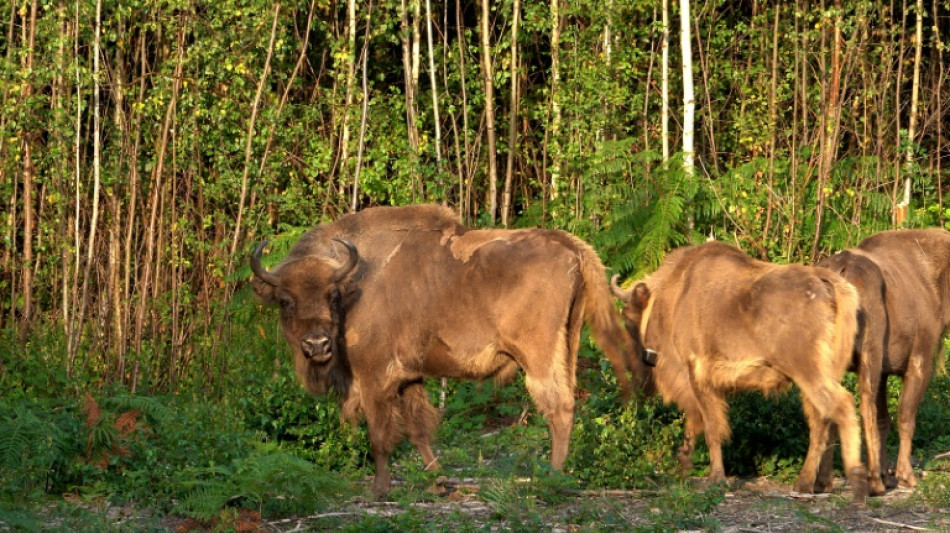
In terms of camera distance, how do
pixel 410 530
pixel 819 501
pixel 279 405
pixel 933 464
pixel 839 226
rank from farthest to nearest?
pixel 839 226 → pixel 279 405 → pixel 933 464 → pixel 819 501 → pixel 410 530

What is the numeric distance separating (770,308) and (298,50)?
1008 cm

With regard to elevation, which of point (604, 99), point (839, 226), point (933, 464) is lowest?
point (933, 464)

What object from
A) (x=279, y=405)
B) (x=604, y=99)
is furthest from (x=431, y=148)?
(x=279, y=405)

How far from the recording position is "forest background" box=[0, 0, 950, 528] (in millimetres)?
15023

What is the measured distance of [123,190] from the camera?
657 inches

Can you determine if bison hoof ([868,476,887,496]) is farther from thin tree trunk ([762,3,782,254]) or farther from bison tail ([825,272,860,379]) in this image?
thin tree trunk ([762,3,782,254])

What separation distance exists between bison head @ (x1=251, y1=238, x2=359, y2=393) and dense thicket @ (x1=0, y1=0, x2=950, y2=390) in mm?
4055

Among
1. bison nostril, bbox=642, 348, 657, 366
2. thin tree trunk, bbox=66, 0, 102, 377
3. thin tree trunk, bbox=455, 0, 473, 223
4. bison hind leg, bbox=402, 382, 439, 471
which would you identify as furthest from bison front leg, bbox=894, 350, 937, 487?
thin tree trunk, bbox=66, 0, 102, 377

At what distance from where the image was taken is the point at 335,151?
17562mm

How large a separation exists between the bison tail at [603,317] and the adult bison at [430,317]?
0.01 metres

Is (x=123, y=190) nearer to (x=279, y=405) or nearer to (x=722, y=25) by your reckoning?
(x=279, y=405)

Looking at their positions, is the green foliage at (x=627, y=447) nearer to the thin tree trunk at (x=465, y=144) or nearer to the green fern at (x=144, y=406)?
the green fern at (x=144, y=406)

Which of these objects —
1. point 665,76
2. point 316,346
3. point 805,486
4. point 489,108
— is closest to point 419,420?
point 316,346

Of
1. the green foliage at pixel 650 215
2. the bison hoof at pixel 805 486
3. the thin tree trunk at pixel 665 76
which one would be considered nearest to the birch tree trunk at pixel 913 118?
the green foliage at pixel 650 215
